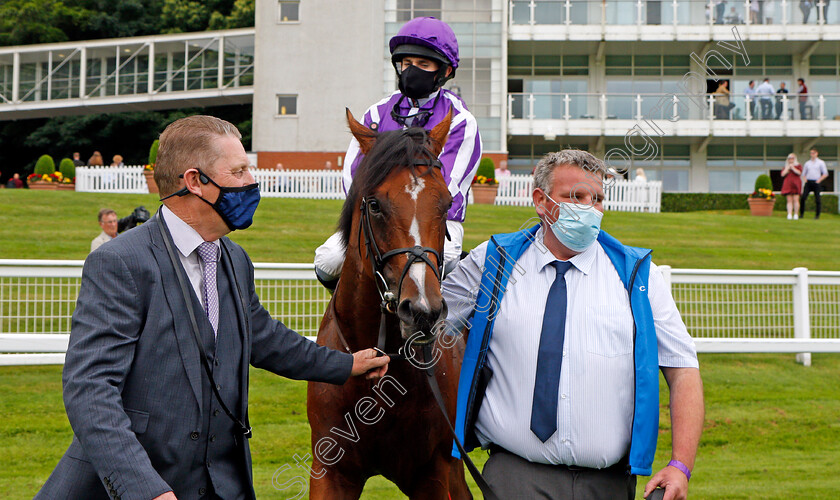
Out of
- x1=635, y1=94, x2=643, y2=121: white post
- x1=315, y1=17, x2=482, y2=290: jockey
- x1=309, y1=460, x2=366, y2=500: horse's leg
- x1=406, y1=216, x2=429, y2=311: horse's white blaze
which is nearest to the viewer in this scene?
x1=406, y1=216, x2=429, y2=311: horse's white blaze

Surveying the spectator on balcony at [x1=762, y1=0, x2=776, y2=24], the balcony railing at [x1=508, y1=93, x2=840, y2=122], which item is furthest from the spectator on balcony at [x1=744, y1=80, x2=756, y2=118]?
the spectator on balcony at [x1=762, y1=0, x2=776, y2=24]

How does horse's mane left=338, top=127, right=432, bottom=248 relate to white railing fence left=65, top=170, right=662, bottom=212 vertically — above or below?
below

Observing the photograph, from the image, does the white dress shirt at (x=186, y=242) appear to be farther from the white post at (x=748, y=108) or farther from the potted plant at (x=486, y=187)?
the white post at (x=748, y=108)

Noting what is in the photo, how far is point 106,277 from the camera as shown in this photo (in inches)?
72.4

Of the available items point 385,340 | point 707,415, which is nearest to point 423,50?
point 385,340

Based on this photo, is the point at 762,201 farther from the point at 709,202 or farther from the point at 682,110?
the point at 682,110

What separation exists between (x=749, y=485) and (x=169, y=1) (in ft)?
118

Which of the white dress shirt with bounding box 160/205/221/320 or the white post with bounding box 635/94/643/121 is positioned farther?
the white post with bounding box 635/94/643/121

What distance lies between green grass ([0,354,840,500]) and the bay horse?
2.01 meters

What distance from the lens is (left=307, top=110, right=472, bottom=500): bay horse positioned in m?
2.48

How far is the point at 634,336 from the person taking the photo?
8.02ft

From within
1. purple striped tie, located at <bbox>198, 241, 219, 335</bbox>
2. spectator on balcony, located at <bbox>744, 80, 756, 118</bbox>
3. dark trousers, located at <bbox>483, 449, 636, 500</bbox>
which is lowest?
dark trousers, located at <bbox>483, 449, 636, 500</bbox>

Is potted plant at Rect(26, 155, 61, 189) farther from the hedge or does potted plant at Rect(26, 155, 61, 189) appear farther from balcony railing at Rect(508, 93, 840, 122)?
the hedge

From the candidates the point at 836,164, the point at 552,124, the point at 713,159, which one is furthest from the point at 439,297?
the point at 836,164
